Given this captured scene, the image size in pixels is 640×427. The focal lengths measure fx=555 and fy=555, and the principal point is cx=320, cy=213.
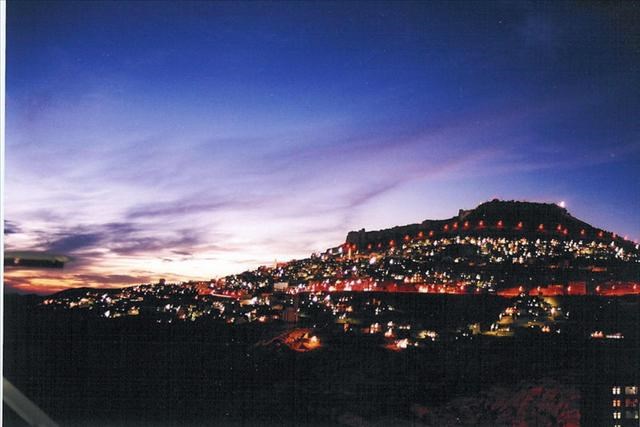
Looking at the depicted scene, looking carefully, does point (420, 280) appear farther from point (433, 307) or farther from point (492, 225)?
point (492, 225)

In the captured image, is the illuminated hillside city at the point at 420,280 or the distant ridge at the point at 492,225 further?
the distant ridge at the point at 492,225

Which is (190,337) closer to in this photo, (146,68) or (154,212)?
(154,212)

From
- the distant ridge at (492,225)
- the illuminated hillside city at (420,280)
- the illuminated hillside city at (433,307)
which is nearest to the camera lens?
A: the illuminated hillside city at (433,307)

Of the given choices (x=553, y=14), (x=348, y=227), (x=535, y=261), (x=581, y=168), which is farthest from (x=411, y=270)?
(x=553, y=14)

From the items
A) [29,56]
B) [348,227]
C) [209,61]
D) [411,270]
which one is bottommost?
[411,270]

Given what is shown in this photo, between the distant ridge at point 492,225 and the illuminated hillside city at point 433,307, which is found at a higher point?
the distant ridge at point 492,225

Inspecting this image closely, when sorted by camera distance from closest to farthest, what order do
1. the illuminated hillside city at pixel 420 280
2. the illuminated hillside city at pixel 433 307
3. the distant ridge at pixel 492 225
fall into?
1. the illuminated hillside city at pixel 433 307
2. the illuminated hillside city at pixel 420 280
3. the distant ridge at pixel 492 225

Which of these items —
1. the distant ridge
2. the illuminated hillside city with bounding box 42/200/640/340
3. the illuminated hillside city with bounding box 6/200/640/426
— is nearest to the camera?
the illuminated hillside city with bounding box 6/200/640/426

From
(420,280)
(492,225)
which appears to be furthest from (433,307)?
(492,225)
